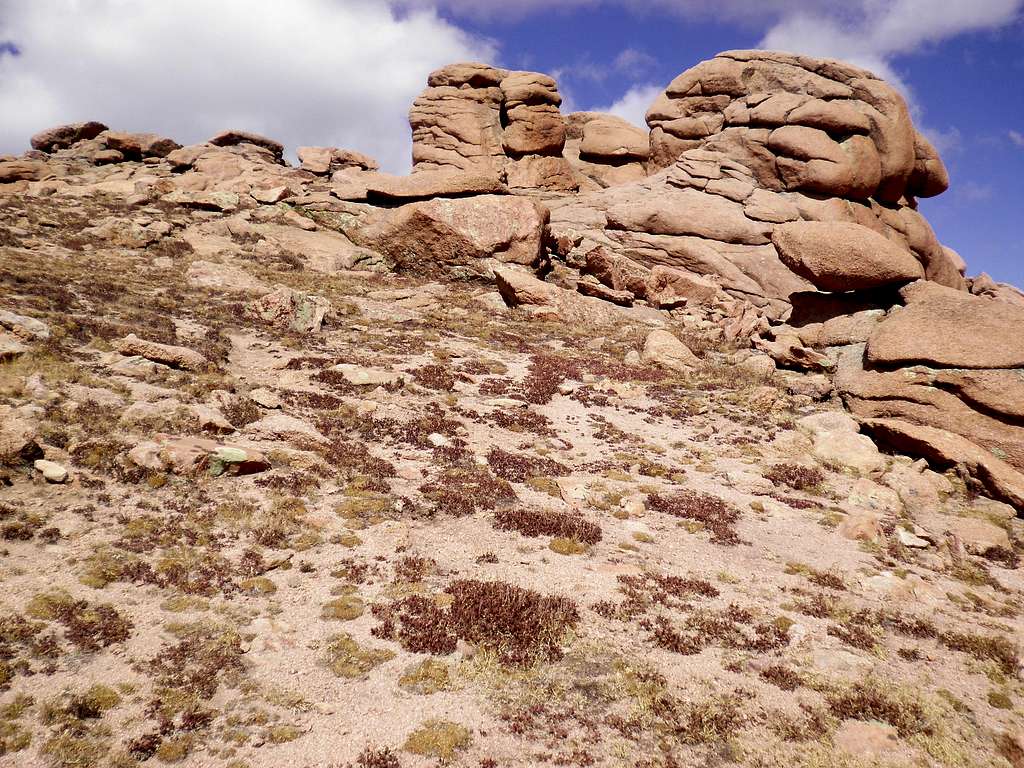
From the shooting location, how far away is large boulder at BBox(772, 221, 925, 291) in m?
29.0

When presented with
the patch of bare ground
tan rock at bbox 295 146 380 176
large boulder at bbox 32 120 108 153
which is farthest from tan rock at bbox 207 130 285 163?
the patch of bare ground

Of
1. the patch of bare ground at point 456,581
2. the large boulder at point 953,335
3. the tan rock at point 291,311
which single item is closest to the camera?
the patch of bare ground at point 456,581

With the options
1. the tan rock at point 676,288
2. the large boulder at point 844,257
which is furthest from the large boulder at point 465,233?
the large boulder at point 844,257

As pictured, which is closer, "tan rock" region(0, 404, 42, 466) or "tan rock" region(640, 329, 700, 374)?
"tan rock" region(0, 404, 42, 466)

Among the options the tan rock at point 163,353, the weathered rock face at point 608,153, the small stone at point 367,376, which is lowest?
the tan rock at point 163,353

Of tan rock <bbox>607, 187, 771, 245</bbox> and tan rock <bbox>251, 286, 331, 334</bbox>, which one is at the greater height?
tan rock <bbox>607, 187, 771, 245</bbox>

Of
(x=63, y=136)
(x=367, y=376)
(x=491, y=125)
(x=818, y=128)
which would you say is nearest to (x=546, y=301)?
(x=367, y=376)

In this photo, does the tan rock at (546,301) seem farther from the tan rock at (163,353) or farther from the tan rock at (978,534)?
the tan rock at (978,534)

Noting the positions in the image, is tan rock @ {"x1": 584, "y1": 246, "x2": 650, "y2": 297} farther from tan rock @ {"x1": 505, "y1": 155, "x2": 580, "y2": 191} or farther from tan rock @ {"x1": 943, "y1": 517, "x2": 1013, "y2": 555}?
tan rock @ {"x1": 943, "y1": 517, "x2": 1013, "y2": 555}

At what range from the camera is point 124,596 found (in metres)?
10.4

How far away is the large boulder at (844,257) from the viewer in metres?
29.0

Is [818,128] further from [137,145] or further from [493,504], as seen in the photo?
[137,145]

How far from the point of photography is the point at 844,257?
29.9 meters

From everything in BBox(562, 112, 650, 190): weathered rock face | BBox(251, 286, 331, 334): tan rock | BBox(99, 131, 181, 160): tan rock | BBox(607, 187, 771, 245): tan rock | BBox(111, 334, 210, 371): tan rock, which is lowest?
BBox(111, 334, 210, 371): tan rock
